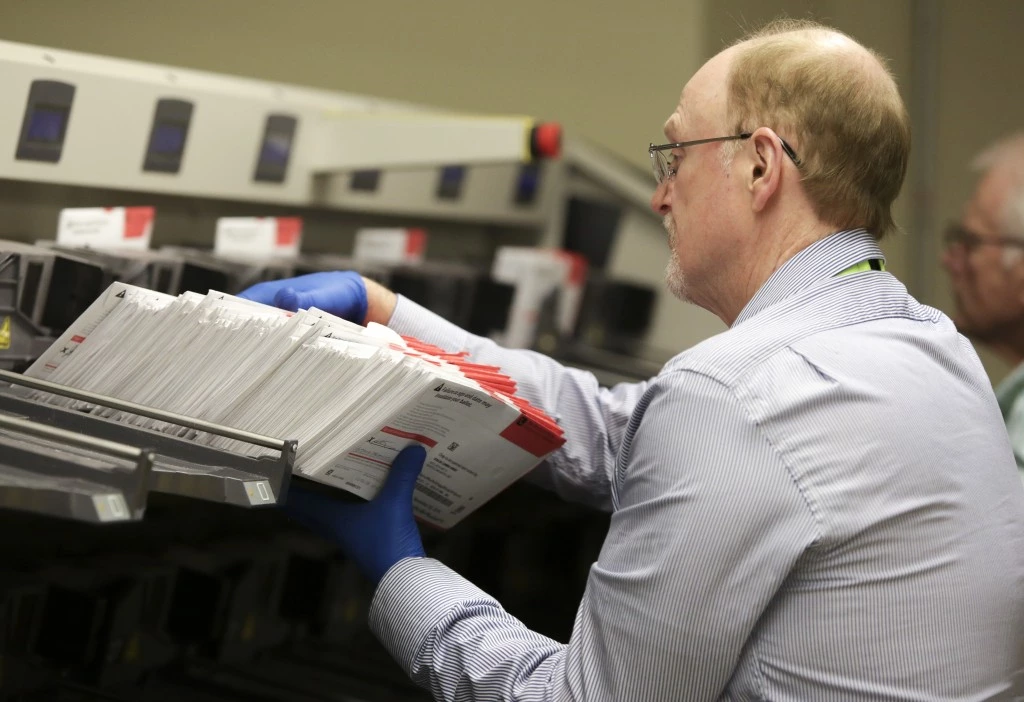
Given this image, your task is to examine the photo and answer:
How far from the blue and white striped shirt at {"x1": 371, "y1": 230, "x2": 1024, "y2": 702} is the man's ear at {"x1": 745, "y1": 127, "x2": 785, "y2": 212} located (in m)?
0.14

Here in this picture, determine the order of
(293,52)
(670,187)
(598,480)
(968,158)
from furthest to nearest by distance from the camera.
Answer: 1. (968,158)
2. (293,52)
3. (598,480)
4. (670,187)

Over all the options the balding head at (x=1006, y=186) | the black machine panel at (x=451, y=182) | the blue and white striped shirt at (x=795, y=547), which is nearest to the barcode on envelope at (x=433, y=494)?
the blue and white striped shirt at (x=795, y=547)

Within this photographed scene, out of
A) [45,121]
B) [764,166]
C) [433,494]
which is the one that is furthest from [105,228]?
[764,166]

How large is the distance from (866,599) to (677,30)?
217 centimetres

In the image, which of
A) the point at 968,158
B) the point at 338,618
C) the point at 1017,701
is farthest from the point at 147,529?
the point at 968,158

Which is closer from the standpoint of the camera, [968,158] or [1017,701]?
[1017,701]

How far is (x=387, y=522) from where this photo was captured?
1.28 m

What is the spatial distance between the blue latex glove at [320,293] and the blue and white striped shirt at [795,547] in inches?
17.7

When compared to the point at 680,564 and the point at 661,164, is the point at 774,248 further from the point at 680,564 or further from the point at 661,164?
the point at 680,564

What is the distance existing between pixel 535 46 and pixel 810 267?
6.35ft

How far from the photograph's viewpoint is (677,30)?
2957 millimetres

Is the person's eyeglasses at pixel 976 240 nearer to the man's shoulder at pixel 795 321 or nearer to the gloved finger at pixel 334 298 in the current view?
the man's shoulder at pixel 795 321

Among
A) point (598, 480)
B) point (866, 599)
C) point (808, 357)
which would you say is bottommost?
point (598, 480)

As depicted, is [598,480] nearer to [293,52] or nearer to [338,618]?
[338,618]
